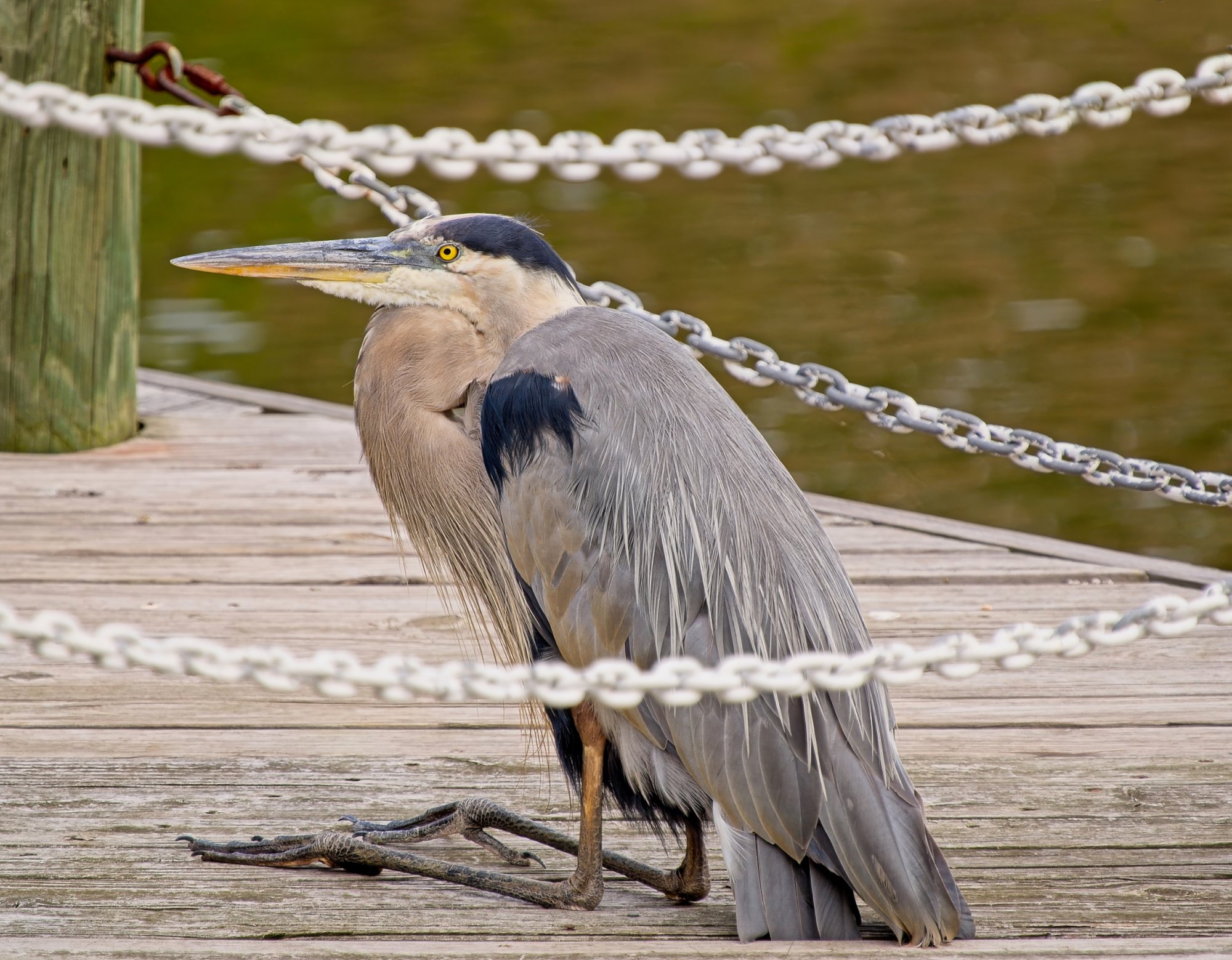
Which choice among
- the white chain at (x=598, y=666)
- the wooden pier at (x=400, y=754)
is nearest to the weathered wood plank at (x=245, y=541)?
the wooden pier at (x=400, y=754)

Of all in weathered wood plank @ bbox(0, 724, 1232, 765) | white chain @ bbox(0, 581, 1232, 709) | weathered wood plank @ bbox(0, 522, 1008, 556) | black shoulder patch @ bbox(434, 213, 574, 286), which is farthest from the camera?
weathered wood plank @ bbox(0, 522, 1008, 556)

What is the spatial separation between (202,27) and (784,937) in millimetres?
12442

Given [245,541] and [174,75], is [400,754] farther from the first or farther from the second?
[174,75]

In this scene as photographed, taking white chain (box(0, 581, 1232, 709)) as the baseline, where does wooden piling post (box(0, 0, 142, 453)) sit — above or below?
above

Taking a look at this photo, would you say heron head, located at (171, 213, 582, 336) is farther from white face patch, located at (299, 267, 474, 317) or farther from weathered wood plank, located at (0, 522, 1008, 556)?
weathered wood plank, located at (0, 522, 1008, 556)

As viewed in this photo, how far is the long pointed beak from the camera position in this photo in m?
2.16

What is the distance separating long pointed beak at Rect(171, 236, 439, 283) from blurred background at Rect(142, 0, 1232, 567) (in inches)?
171

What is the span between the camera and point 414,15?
1530 centimetres

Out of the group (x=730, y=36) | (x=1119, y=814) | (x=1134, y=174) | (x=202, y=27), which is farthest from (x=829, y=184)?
(x=1119, y=814)

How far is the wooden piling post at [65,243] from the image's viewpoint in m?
3.73

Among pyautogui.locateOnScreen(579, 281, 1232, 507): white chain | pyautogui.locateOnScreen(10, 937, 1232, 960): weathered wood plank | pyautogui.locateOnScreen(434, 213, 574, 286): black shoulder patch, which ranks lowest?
pyautogui.locateOnScreen(10, 937, 1232, 960): weathered wood plank

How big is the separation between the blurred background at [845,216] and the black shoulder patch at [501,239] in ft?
14.0

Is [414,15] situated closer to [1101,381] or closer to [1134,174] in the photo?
[1134,174]

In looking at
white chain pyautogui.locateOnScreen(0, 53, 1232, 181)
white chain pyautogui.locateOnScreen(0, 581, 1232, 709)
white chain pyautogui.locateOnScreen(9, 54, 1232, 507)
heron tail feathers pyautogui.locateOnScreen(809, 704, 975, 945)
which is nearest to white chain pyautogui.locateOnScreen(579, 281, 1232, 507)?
white chain pyautogui.locateOnScreen(9, 54, 1232, 507)
